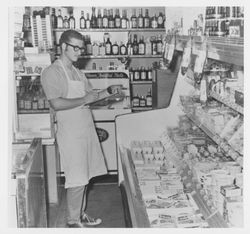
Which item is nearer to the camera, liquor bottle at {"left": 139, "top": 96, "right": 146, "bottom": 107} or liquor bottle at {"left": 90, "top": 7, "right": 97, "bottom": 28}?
liquor bottle at {"left": 90, "top": 7, "right": 97, "bottom": 28}

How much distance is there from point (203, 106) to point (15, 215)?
4.37 feet

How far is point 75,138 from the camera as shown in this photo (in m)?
3.23

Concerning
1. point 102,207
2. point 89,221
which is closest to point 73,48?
point 89,221

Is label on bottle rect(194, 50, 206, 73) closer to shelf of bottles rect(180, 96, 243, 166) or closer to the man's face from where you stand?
shelf of bottles rect(180, 96, 243, 166)

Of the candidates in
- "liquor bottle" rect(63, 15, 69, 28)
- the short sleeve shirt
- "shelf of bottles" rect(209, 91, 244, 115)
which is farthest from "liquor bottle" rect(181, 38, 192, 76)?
"liquor bottle" rect(63, 15, 69, 28)

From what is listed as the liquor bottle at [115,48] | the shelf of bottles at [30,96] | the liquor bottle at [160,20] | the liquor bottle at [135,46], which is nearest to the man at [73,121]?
the shelf of bottles at [30,96]

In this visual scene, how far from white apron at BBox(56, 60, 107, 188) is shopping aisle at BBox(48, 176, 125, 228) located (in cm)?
41

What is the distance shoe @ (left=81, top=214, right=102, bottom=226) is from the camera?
340cm

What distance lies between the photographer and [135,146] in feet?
11.8

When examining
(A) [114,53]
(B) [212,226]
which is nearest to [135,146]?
(B) [212,226]

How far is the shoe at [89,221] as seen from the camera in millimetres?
3398

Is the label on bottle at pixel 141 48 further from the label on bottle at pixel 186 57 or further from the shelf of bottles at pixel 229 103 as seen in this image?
the shelf of bottles at pixel 229 103

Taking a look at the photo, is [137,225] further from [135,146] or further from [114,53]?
[114,53]

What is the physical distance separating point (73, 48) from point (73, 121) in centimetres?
50
